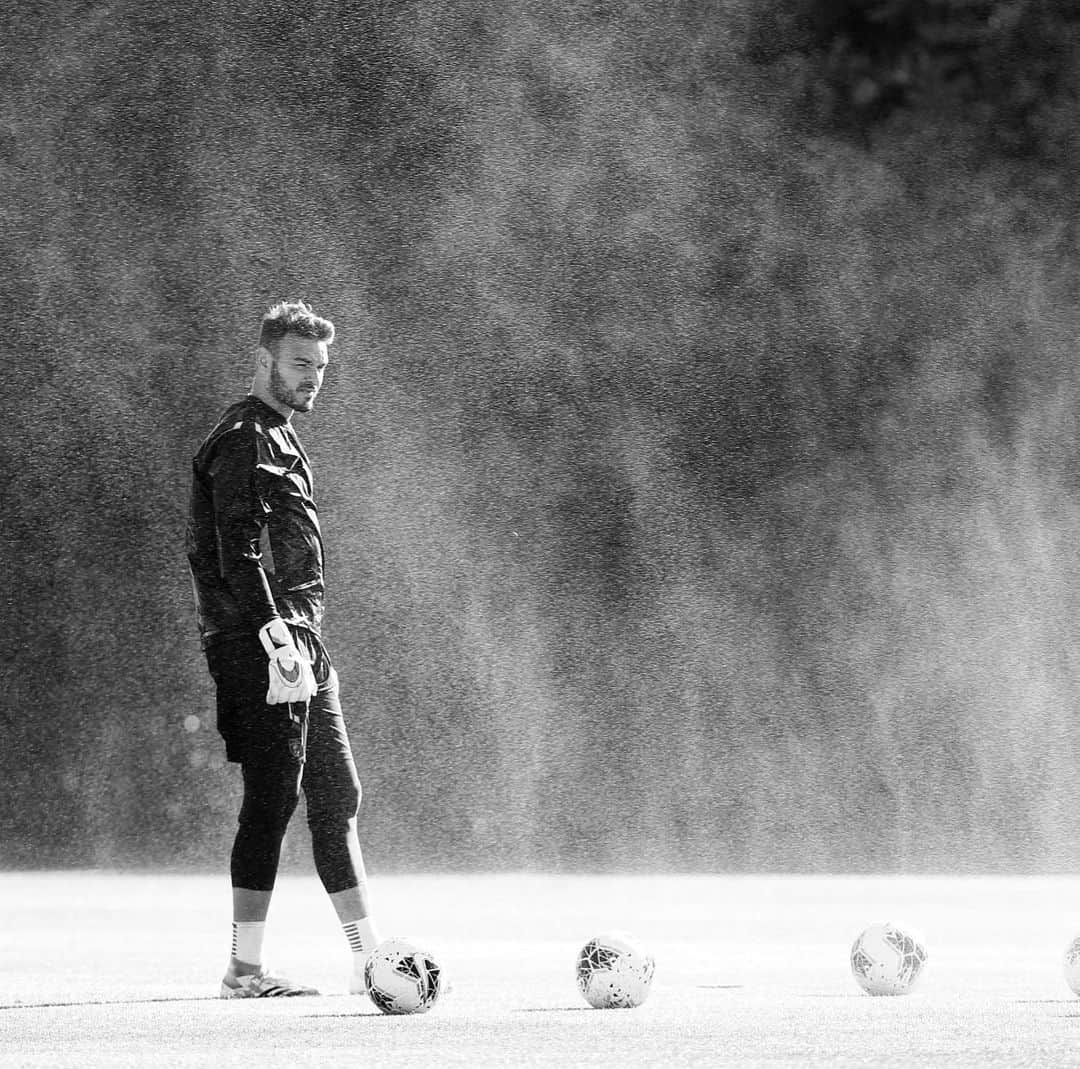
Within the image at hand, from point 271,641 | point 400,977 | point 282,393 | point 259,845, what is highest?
point 282,393

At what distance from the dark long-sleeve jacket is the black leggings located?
0.08 metres

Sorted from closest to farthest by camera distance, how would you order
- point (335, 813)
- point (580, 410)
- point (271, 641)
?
point (271, 641), point (335, 813), point (580, 410)

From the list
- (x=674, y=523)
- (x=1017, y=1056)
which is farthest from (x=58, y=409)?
(x=1017, y=1056)

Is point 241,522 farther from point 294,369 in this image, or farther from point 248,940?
point 248,940

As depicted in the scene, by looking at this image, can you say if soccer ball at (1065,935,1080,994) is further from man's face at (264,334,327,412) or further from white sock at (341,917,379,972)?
man's face at (264,334,327,412)

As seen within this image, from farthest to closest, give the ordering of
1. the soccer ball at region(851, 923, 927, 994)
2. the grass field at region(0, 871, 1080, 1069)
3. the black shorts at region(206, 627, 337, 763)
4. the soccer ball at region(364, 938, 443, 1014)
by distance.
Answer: the soccer ball at region(851, 923, 927, 994), the black shorts at region(206, 627, 337, 763), the soccer ball at region(364, 938, 443, 1014), the grass field at region(0, 871, 1080, 1069)

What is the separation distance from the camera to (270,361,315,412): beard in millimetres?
3982

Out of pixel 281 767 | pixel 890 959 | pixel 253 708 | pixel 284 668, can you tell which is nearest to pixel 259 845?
pixel 281 767

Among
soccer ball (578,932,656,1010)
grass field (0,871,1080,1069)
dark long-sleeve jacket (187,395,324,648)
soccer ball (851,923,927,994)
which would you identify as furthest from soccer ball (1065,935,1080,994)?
dark long-sleeve jacket (187,395,324,648)

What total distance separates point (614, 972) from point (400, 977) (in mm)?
442

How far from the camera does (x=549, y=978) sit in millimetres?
4594

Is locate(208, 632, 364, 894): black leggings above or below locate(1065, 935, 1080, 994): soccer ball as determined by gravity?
above

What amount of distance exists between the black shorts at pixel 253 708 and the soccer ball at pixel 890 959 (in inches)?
50.4

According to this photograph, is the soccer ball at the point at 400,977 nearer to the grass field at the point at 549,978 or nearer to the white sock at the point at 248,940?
the grass field at the point at 549,978
